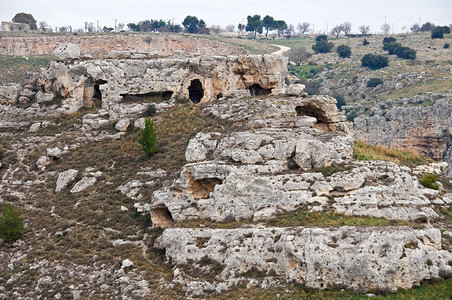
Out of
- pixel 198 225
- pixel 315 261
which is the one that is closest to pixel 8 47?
pixel 198 225

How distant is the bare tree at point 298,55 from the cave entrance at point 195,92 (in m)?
71.0

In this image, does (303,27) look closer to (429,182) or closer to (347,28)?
(347,28)

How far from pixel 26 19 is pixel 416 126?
78.6 metres

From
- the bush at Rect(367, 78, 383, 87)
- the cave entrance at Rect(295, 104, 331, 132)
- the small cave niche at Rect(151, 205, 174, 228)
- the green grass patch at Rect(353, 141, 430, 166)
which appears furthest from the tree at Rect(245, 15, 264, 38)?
the small cave niche at Rect(151, 205, 174, 228)

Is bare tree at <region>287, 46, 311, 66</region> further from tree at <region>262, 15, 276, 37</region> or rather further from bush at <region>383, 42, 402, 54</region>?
tree at <region>262, 15, 276, 37</region>

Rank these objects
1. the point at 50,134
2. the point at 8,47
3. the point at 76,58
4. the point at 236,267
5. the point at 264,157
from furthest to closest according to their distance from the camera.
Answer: the point at 8,47, the point at 76,58, the point at 50,134, the point at 264,157, the point at 236,267

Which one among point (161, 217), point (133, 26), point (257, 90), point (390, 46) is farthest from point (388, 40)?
point (161, 217)

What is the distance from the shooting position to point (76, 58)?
4841 cm

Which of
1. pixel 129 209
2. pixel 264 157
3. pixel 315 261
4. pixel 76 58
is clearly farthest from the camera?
pixel 76 58

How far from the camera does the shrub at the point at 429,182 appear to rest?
35969 mm

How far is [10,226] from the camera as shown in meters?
33.6

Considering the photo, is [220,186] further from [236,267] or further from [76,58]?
[76,58]

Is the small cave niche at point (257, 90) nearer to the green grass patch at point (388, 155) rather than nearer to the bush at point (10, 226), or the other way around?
the green grass patch at point (388, 155)

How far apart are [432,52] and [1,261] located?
93.8 meters
